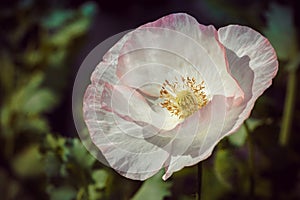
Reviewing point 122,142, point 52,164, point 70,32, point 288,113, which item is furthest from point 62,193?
point 70,32

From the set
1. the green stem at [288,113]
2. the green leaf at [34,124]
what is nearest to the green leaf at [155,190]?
the green stem at [288,113]

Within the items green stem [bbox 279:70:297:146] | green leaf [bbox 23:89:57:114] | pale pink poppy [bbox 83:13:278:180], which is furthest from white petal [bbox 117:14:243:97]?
green leaf [bbox 23:89:57:114]

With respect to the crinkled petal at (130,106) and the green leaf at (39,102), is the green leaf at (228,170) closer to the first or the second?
the crinkled petal at (130,106)

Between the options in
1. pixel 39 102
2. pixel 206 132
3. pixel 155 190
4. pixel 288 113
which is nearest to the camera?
pixel 206 132

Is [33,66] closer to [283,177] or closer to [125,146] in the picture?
[283,177]

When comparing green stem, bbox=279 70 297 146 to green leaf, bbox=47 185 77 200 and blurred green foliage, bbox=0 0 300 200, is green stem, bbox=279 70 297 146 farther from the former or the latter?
green leaf, bbox=47 185 77 200

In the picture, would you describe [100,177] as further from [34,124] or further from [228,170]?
[34,124]
